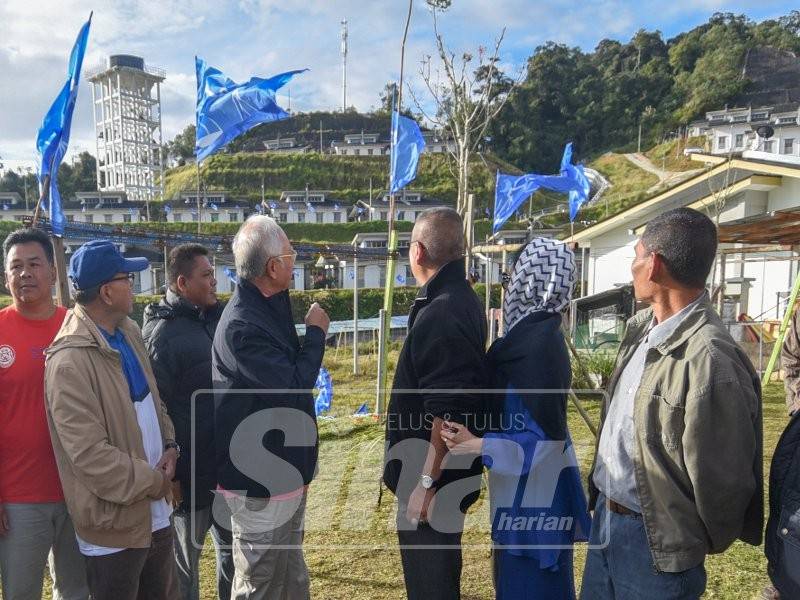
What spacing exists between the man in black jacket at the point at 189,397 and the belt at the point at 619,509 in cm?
174

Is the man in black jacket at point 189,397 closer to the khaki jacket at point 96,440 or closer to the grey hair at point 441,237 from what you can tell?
the khaki jacket at point 96,440

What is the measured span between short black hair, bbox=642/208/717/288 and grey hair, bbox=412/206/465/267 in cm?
72

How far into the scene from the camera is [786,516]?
1617 millimetres

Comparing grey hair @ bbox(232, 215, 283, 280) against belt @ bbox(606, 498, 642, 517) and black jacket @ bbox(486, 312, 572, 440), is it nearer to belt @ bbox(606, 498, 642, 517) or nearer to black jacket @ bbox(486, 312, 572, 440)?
black jacket @ bbox(486, 312, 572, 440)

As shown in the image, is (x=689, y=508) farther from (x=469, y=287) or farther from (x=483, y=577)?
(x=483, y=577)

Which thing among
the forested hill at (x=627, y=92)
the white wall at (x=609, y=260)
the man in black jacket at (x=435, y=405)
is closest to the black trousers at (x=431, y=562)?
the man in black jacket at (x=435, y=405)

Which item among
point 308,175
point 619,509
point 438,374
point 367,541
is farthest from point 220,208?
point 619,509

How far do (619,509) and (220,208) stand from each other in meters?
51.8

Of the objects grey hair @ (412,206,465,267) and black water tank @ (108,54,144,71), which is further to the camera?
black water tank @ (108,54,144,71)

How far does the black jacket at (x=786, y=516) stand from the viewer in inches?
62.3

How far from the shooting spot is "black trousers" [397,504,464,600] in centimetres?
208

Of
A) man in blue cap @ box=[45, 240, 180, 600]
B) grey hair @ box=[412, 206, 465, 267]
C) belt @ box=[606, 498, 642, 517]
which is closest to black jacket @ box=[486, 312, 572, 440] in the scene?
belt @ box=[606, 498, 642, 517]

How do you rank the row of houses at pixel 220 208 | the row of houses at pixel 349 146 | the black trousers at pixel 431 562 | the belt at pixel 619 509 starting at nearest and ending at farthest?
the belt at pixel 619 509
the black trousers at pixel 431 562
the row of houses at pixel 220 208
the row of houses at pixel 349 146

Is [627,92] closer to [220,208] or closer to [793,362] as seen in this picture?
[220,208]
